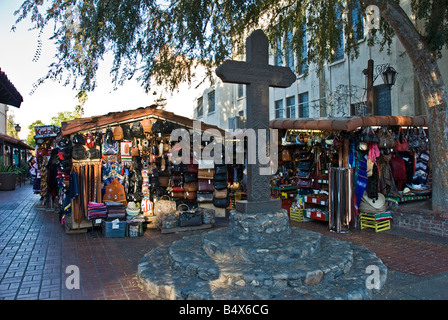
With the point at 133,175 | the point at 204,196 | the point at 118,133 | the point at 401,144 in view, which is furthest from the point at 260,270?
the point at 401,144

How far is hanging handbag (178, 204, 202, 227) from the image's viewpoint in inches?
330

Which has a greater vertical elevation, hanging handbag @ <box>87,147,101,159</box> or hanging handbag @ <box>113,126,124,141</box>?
hanging handbag @ <box>113,126,124,141</box>

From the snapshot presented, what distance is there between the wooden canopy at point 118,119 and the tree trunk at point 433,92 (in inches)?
205

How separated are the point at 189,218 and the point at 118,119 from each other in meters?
3.05

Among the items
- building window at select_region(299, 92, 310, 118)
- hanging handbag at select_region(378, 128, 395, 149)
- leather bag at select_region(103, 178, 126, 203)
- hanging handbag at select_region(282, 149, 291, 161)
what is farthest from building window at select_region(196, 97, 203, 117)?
hanging handbag at select_region(378, 128, 395, 149)

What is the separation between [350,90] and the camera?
1441cm

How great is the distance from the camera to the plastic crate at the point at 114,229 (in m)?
7.79

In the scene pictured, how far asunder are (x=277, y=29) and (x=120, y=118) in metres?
5.87

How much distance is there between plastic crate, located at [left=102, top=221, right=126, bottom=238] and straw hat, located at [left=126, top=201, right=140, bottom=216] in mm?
379

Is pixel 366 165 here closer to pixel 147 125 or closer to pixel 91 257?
pixel 147 125

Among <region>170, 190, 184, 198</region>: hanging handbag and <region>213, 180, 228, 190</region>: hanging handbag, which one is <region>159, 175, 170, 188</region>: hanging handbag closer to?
<region>170, 190, 184, 198</region>: hanging handbag

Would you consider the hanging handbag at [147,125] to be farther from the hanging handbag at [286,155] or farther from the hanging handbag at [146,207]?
the hanging handbag at [286,155]

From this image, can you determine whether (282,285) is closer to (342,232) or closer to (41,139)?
(342,232)

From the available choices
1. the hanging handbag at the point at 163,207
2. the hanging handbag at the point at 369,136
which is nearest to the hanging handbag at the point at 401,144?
the hanging handbag at the point at 369,136
